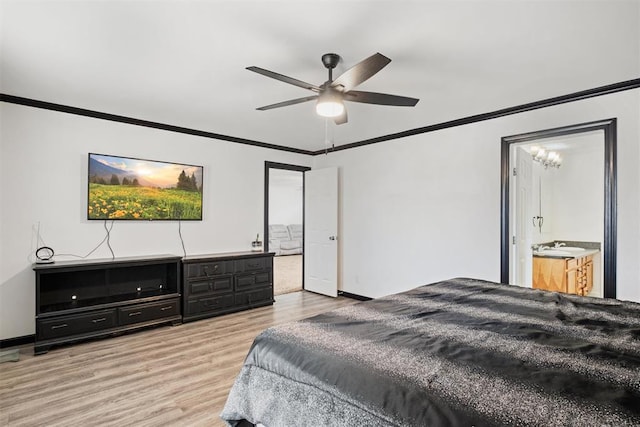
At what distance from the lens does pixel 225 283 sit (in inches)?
175

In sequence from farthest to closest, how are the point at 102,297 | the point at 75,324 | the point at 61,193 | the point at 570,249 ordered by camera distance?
1. the point at 570,249
2. the point at 102,297
3. the point at 61,193
4. the point at 75,324

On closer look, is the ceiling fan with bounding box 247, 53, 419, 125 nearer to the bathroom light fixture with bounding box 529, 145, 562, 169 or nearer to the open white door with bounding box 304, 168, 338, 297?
the open white door with bounding box 304, 168, 338, 297

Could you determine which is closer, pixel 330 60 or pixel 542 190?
pixel 330 60

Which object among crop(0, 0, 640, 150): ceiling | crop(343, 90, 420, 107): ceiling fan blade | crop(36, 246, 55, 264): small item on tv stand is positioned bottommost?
crop(36, 246, 55, 264): small item on tv stand

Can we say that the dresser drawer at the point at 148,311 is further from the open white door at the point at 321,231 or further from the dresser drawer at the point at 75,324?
the open white door at the point at 321,231

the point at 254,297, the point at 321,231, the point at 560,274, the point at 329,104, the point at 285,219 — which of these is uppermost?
the point at 329,104

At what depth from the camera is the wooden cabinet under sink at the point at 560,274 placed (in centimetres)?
444

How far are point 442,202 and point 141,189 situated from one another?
12.4ft

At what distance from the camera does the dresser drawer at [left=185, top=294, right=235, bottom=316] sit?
412 centimetres

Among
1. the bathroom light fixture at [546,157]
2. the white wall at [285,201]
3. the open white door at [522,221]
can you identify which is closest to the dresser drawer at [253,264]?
the open white door at [522,221]

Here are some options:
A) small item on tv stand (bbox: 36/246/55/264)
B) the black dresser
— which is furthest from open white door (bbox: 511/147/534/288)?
small item on tv stand (bbox: 36/246/55/264)

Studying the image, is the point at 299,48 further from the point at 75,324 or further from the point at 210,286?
the point at 75,324

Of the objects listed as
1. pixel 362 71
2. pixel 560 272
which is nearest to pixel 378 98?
pixel 362 71

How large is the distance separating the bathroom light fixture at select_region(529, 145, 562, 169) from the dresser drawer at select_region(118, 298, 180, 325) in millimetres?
5195
